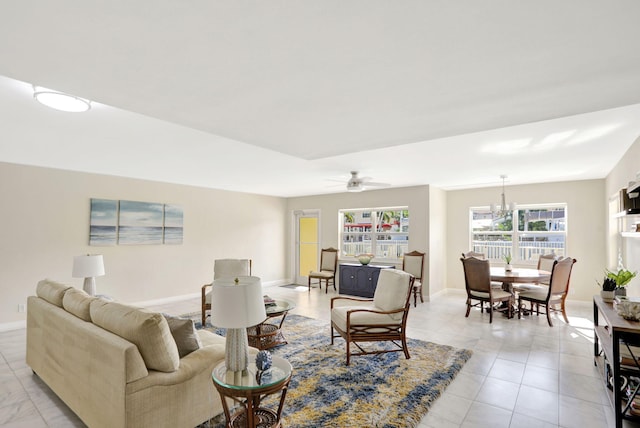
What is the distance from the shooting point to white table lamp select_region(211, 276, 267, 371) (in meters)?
2.08

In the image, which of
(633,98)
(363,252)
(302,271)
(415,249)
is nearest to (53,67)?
(633,98)

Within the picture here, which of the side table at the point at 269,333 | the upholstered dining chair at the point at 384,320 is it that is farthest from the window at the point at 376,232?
the side table at the point at 269,333

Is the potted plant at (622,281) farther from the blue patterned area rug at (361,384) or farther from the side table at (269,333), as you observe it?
the side table at (269,333)

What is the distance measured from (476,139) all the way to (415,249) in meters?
3.81

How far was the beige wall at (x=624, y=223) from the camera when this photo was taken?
3588 millimetres

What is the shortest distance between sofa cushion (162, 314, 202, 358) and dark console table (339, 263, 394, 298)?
15.8ft

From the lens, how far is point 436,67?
1.70 meters

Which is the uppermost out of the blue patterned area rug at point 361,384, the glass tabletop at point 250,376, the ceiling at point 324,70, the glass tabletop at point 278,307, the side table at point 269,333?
the ceiling at point 324,70

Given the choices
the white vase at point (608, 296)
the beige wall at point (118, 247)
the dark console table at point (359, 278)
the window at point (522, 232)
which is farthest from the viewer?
the dark console table at point (359, 278)

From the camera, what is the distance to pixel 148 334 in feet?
6.81

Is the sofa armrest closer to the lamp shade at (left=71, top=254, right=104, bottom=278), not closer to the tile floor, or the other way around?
the tile floor

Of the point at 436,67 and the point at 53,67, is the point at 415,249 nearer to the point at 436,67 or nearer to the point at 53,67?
the point at 436,67

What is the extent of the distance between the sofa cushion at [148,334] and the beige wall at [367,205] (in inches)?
219

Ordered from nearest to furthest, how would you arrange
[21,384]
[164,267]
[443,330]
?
[21,384]
[443,330]
[164,267]
